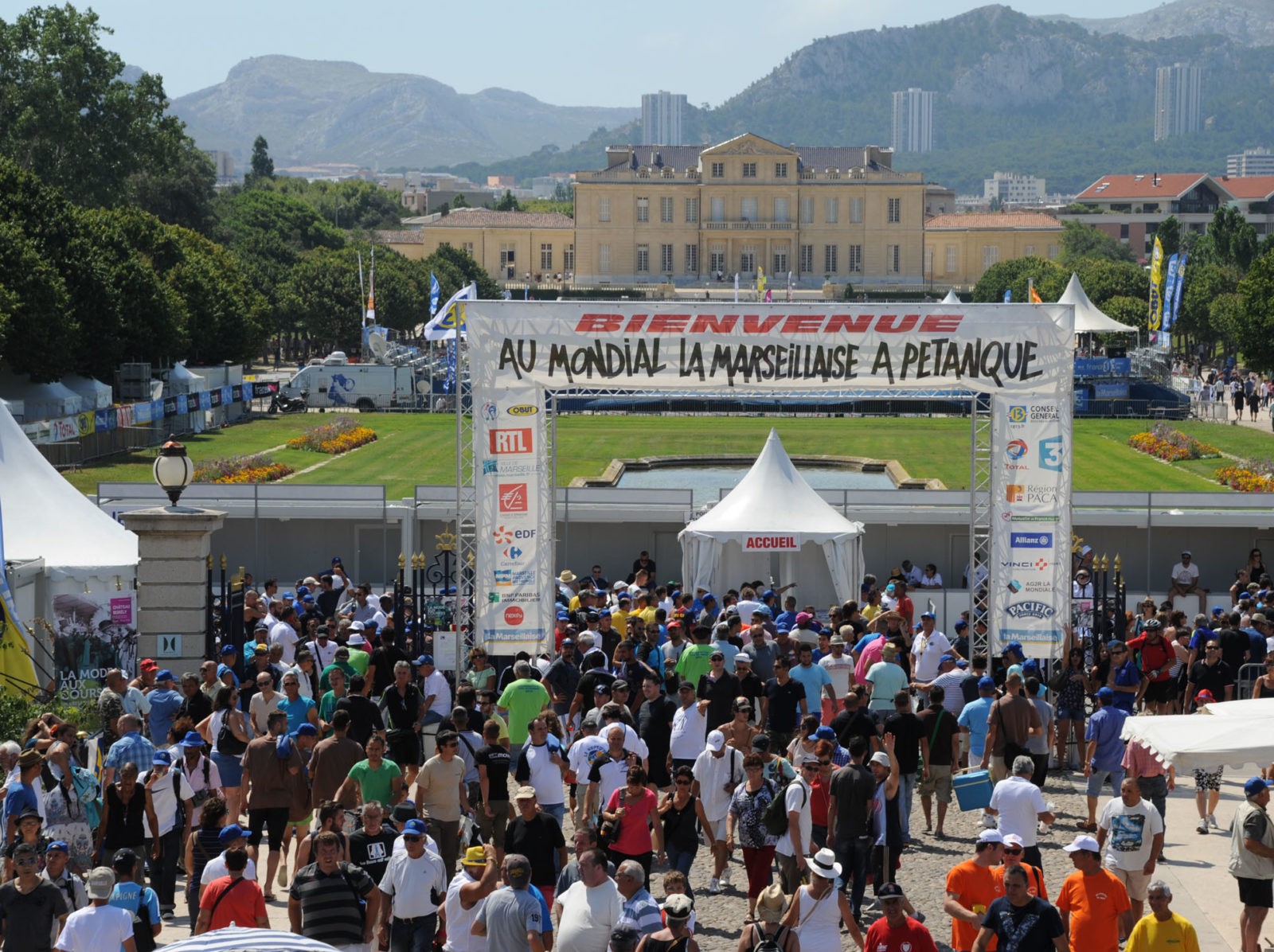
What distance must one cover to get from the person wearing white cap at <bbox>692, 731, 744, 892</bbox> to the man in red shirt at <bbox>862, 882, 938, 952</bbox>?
3263 millimetres

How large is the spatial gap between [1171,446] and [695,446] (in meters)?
12.0

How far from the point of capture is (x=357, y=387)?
57.6 metres

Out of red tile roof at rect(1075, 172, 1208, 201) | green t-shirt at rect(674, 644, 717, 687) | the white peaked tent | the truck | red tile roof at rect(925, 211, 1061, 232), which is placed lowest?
green t-shirt at rect(674, 644, 717, 687)

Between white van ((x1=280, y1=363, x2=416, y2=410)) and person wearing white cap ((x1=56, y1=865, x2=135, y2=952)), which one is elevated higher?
white van ((x1=280, y1=363, x2=416, y2=410))

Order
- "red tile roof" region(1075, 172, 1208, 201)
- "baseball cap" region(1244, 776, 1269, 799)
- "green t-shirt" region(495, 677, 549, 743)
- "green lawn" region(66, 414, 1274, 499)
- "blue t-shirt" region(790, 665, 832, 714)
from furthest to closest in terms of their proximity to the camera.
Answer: "red tile roof" region(1075, 172, 1208, 201), "green lawn" region(66, 414, 1274, 499), "blue t-shirt" region(790, 665, 832, 714), "green t-shirt" region(495, 677, 549, 743), "baseball cap" region(1244, 776, 1269, 799)

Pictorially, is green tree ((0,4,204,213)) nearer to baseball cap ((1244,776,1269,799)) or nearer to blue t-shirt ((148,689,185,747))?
blue t-shirt ((148,689,185,747))

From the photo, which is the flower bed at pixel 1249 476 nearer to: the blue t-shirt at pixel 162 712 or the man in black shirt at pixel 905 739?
the man in black shirt at pixel 905 739

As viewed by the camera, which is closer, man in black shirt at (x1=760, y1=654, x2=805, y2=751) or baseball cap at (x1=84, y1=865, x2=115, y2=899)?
baseball cap at (x1=84, y1=865, x2=115, y2=899)

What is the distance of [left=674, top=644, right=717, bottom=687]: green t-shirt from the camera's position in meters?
14.4

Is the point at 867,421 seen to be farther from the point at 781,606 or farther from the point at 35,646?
the point at 35,646

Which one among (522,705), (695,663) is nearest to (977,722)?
(695,663)

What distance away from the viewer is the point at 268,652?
15.3 m

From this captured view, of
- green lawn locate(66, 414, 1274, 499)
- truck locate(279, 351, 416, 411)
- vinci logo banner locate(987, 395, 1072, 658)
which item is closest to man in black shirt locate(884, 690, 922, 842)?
vinci logo banner locate(987, 395, 1072, 658)

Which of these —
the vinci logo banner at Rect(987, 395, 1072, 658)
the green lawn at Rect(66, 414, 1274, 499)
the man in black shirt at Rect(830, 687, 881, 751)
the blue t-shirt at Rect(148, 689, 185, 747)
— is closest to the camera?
the man in black shirt at Rect(830, 687, 881, 751)
